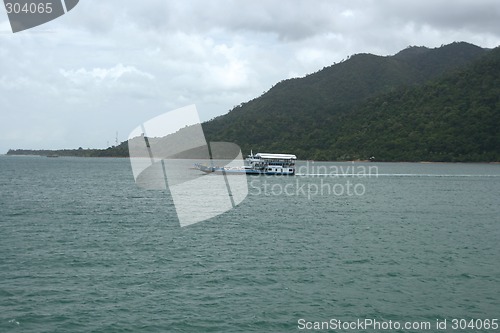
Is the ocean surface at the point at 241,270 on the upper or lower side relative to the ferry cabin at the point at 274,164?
lower

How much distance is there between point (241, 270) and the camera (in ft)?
84.6

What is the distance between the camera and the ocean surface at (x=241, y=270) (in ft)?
63.9

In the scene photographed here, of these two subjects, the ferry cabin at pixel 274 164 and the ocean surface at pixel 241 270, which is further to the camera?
the ferry cabin at pixel 274 164

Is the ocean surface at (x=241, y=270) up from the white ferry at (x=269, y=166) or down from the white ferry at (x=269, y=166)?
down

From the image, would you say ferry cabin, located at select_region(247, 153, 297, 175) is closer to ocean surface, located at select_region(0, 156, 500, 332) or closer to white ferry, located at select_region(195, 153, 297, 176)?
white ferry, located at select_region(195, 153, 297, 176)

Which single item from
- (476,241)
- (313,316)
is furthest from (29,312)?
(476,241)

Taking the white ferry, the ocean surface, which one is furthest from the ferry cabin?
the ocean surface

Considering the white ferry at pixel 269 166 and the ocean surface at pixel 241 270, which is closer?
the ocean surface at pixel 241 270

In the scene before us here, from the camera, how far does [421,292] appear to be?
22.7 meters

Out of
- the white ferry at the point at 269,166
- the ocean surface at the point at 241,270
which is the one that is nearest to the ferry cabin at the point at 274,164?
the white ferry at the point at 269,166

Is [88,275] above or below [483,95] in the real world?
below

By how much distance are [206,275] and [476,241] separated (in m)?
20.4

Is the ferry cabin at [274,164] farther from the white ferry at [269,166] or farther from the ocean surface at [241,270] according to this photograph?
the ocean surface at [241,270]

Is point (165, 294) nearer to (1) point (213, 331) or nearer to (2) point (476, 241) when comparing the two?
(1) point (213, 331)
